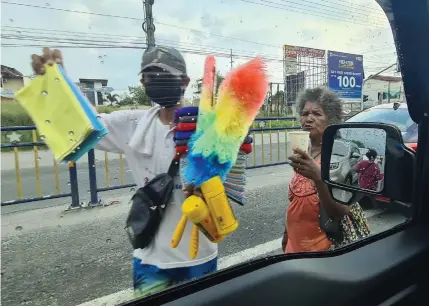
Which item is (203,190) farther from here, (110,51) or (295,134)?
(110,51)

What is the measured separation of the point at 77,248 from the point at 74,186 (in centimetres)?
21

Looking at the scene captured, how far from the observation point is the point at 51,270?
1111mm

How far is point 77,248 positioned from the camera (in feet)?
3.81

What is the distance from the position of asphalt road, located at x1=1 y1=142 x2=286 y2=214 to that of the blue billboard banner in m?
0.26

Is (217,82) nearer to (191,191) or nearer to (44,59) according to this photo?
(191,191)

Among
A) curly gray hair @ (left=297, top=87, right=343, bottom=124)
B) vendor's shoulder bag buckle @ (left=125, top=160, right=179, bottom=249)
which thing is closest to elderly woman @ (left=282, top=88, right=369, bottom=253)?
curly gray hair @ (left=297, top=87, right=343, bottom=124)

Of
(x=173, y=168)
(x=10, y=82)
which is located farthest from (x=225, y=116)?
(x=10, y=82)

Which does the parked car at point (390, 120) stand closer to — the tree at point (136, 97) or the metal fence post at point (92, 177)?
the tree at point (136, 97)

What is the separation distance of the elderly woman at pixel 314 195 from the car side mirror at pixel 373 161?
6 centimetres

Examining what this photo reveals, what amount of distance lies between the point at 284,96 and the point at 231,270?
0.54 m

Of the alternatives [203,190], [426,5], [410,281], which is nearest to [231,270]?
[203,190]

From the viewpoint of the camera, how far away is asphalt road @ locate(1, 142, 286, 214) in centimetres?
95

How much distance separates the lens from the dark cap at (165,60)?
938mm

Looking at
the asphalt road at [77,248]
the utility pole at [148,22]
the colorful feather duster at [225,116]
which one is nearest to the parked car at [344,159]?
the asphalt road at [77,248]
